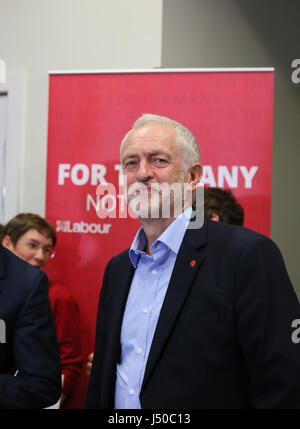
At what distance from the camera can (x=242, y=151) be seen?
3.00 metres

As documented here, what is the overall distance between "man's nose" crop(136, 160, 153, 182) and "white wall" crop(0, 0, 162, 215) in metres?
2.12

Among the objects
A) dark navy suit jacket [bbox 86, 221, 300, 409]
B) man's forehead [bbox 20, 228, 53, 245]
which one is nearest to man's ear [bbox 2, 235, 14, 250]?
man's forehead [bbox 20, 228, 53, 245]

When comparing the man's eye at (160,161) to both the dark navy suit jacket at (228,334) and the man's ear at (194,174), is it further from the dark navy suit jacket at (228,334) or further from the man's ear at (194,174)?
the dark navy suit jacket at (228,334)

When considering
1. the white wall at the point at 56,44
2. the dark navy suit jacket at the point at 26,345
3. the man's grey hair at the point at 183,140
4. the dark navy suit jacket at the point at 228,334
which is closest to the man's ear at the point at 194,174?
the man's grey hair at the point at 183,140

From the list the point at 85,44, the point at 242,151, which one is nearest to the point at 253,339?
the point at 242,151

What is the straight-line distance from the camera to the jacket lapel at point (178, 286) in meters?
1.46

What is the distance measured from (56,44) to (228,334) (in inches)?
115

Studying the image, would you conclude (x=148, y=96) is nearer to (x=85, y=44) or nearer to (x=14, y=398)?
(x=85, y=44)

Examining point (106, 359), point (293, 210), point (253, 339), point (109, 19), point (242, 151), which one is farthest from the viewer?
point (293, 210)

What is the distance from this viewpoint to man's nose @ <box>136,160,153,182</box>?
1.62 m

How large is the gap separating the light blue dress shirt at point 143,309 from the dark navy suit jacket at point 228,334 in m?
0.07

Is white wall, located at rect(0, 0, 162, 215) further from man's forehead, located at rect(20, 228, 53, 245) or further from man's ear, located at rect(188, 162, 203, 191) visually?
man's ear, located at rect(188, 162, 203, 191)

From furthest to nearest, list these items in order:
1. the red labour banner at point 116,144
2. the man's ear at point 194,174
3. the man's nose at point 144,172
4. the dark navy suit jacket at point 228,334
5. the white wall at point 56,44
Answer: the white wall at point 56,44 → the red labour banner at point 116,144 → the man's ear at point 194,174 → the man's nose at point 144,172 → the dark navy suit jacket at point 228,334

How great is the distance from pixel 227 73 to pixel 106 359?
2.00m
